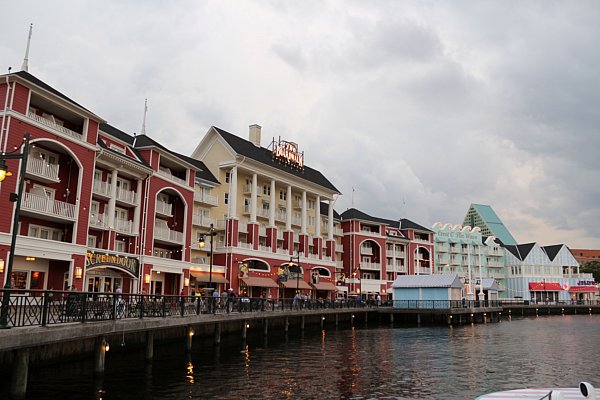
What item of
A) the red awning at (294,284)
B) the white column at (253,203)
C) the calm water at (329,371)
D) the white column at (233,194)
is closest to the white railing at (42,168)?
the calm water at (329,371)

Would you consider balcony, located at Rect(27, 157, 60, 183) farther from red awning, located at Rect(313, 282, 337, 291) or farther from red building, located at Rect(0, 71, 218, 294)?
red awning, located at Rect(313, 282, 337, 291)

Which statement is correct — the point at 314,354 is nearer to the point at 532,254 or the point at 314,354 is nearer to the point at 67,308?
the point at 67,308

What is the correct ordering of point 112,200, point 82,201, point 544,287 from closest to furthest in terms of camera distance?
point 82,201
point 112,200
point 544,287

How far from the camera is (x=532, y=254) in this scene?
121562 millimetres

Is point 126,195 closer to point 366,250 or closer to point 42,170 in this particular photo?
point 42,170

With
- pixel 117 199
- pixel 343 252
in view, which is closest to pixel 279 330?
pixel 117 199

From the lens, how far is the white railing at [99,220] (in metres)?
41.2

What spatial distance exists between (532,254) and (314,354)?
338 feet

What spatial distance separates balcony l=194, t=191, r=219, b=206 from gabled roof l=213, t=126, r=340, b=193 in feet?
23.1

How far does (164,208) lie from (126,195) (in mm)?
5907

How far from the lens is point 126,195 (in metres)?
45.0

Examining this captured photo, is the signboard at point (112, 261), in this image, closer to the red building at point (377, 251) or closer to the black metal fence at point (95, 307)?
the black metal fence at point (95, 307)

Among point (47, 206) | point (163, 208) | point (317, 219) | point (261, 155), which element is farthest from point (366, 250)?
point (47, 206)

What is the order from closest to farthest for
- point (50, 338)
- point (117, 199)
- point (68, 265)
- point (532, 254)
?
point (50, 338) < point (68, 265) < point (117, 199) < point (532, 254)
